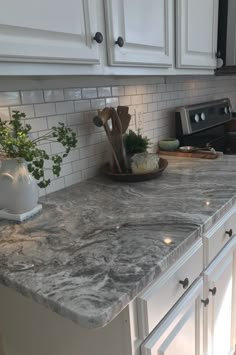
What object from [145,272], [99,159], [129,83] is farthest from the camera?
[129,83]

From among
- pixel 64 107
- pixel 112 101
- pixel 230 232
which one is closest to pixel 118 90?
pixel 112 101

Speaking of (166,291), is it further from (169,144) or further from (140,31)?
(169,144)

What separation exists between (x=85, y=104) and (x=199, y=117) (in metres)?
0.94

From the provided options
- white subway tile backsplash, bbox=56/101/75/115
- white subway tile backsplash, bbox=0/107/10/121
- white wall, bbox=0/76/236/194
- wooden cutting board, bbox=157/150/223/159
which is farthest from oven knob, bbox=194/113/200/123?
white subway tile backsplash, bbox=0/107/10/121

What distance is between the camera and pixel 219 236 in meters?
1.08

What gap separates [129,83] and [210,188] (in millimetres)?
748

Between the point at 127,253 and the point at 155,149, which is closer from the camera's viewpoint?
the point at 127,253

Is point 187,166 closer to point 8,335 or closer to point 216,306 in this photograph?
point 216,306

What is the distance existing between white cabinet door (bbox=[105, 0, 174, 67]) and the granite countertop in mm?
505

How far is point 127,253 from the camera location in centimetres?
76

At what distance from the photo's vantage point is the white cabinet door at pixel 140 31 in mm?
1020

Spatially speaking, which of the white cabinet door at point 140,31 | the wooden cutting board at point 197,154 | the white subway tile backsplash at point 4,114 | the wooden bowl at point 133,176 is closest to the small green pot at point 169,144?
the wooden cutting board at point 197,154

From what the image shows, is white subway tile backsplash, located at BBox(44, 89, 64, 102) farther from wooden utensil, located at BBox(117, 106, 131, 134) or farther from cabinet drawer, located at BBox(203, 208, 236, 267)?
cabinet drawer, located at BBox(203, 208, 236, 267)

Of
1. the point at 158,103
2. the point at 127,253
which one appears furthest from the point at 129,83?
the point at 127,253
